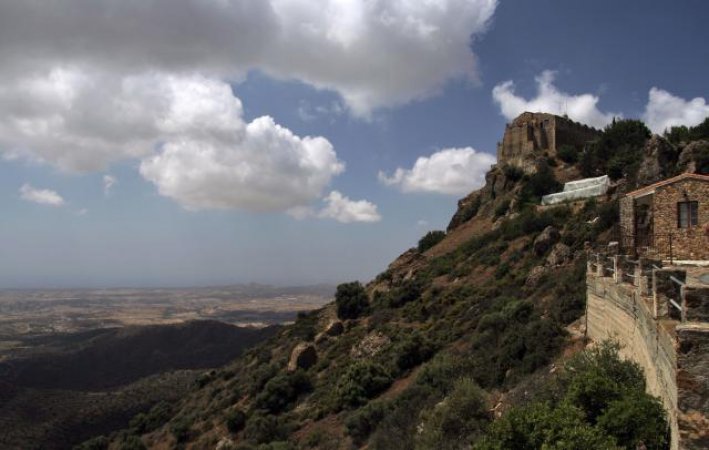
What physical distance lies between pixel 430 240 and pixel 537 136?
49.0 feet

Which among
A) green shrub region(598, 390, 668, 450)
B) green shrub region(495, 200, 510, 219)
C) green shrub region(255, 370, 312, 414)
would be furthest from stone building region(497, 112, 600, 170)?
green shrub region(598, 390, 668, 450)

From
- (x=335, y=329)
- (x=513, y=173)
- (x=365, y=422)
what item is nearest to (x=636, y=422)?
(x=365, y=422)

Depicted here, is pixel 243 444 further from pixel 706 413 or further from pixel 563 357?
pixel 706 413

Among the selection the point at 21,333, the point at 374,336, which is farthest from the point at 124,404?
the point at 21,333

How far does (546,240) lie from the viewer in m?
30.8

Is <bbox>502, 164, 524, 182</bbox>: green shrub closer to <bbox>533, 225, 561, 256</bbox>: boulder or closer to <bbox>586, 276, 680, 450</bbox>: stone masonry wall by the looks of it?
<bbox>533, 225, 561, 256</bbox>: boulder

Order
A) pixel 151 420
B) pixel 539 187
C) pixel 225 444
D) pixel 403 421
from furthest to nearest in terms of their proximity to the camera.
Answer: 1. pixel 539 187
2. pixel 151 420
3. pixel 225 444
4. pixel 403 421

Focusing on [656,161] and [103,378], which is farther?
[103,378]

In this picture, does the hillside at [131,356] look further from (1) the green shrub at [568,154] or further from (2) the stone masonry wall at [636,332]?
(2) the stone masonry wall at [636,332]

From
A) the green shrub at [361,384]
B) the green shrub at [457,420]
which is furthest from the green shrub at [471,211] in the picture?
the green shrub at [457,420]

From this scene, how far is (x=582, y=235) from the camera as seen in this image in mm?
28172

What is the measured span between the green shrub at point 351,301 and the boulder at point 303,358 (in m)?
6.53

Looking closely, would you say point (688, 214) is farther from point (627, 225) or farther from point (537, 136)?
point (537, 136)

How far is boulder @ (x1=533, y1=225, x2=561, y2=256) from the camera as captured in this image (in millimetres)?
30656
